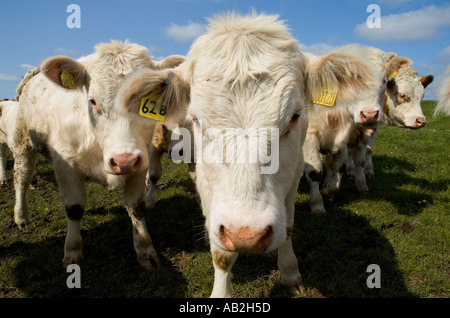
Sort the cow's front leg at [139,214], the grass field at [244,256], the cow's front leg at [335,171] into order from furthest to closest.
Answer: the cow's front leg at [335,171], the cow's front leg at [139,214], the grass field at [244,256]

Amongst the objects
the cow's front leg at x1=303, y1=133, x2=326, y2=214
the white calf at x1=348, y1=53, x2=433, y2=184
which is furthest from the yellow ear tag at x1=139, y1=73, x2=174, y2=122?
the white calf at x1=348, y1=53, x2=433, y2=184

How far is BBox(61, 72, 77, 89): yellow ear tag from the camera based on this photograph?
352 centimetres

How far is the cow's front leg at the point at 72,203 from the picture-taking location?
3867 millimetres

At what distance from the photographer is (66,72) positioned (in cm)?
350

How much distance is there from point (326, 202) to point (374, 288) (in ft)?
8.23

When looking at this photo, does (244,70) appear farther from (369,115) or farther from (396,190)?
(396,190)

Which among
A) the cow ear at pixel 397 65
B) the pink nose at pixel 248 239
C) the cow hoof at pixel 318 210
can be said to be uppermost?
the cow ear at pixel 397 65

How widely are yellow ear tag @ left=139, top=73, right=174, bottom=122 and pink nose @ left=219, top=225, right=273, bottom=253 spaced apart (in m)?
1.36

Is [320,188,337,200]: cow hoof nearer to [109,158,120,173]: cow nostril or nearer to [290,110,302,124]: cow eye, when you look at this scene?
[290,110,302,124]: cow eye

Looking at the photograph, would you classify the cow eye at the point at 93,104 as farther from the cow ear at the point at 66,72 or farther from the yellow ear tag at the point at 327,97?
the yellow ear tag at the point at 327,97

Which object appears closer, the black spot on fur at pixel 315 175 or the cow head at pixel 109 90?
the cow head at pixel 109 90

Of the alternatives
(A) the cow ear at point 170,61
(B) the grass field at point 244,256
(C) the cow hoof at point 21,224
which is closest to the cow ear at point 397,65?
(B) the grass field at point 244,256
